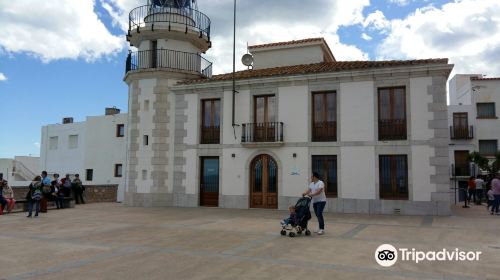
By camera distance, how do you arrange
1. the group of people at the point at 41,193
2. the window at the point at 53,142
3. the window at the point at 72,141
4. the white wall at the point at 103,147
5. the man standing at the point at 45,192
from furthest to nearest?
the window at the point at 53,142
the window at the point at 72,141
the white wall at the point at 103,147
the man standing at the point at 45,192
the group of people at the point at 41,193

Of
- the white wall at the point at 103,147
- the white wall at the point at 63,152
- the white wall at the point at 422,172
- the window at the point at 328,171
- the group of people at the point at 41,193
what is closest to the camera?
the group of people at the point at 41,193

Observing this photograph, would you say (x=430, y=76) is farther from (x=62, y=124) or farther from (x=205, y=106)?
(x=62, y=124)

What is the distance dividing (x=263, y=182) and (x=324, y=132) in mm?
3272

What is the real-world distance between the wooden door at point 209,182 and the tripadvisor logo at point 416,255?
35.2 ft

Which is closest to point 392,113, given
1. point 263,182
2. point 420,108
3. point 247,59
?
point 420,108

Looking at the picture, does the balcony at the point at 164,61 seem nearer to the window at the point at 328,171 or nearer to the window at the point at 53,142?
the window at the point at 328,171

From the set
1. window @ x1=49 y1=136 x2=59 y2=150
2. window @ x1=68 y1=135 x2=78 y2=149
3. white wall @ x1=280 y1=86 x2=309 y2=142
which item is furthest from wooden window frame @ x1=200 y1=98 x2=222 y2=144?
window @ x1=49 y1=136 x2=59 y2=150

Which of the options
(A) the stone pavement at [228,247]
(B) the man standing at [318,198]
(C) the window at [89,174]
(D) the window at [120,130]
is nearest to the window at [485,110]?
(A) the stone pavement at [228,247]

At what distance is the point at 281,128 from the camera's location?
1688cm

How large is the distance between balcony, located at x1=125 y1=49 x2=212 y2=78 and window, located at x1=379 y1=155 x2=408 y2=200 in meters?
9.82

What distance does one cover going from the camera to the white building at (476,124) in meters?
29.7

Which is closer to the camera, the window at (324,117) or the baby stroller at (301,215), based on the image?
the baby stroller at (301,215)

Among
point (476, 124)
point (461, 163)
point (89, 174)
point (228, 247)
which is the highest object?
point (476, 124)

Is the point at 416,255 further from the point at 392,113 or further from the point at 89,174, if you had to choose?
the point at 89,174
